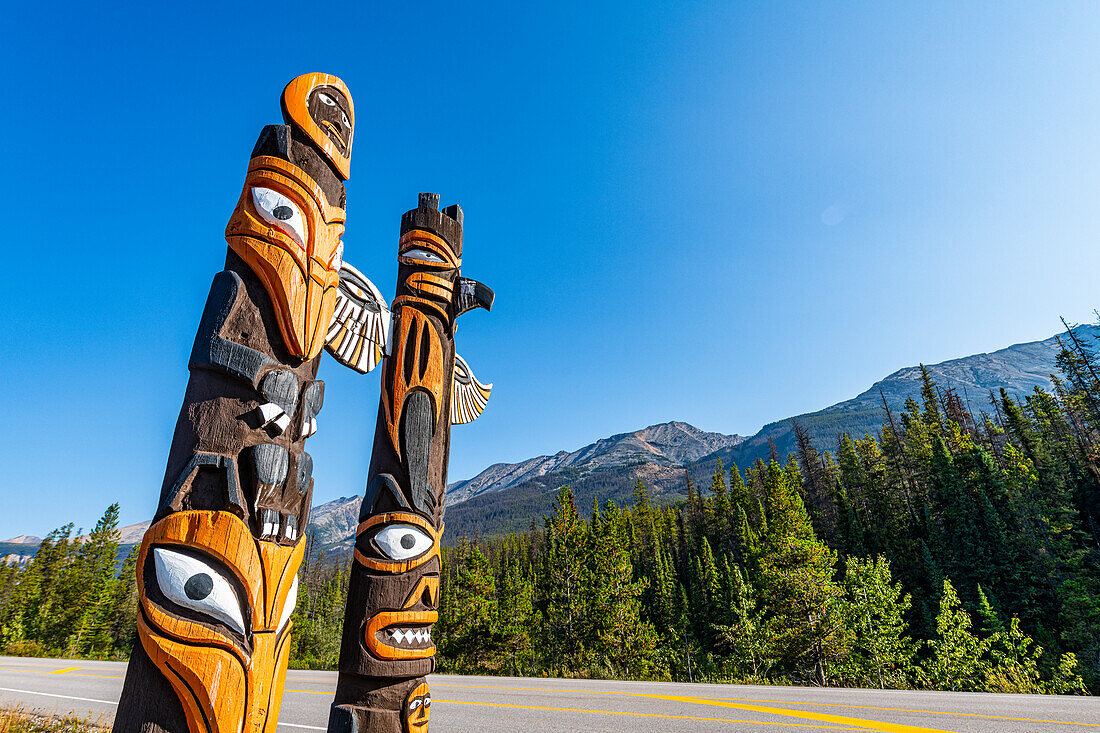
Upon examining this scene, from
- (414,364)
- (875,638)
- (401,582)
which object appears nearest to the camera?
(401,582)

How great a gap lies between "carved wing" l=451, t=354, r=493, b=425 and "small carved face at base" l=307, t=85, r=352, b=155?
2969 millimetres

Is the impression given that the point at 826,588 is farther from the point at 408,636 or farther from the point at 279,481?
the point at 279,481

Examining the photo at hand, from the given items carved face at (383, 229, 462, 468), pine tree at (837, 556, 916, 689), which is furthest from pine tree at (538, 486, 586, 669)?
carved face at (383, 229, 462, 468)

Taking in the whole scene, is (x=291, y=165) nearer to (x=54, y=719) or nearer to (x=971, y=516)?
(x=54, y=719)

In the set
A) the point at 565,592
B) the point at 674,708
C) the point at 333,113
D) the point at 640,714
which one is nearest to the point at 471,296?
the point at 333,113

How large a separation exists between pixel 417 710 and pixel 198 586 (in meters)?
2.49

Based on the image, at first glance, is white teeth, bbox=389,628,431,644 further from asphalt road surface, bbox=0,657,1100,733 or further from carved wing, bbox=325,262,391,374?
asphalt road surface, bbox=0,657,1100,733

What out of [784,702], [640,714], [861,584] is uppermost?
[861,584]

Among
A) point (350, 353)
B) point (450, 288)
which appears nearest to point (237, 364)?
point (350, 353)

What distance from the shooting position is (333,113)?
3.81 meters

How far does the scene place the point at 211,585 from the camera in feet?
7.50

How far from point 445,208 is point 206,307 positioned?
396 cm

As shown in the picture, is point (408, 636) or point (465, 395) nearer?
point (408, 636)

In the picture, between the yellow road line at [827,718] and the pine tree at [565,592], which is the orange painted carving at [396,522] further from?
the pine tree at [565,592]
